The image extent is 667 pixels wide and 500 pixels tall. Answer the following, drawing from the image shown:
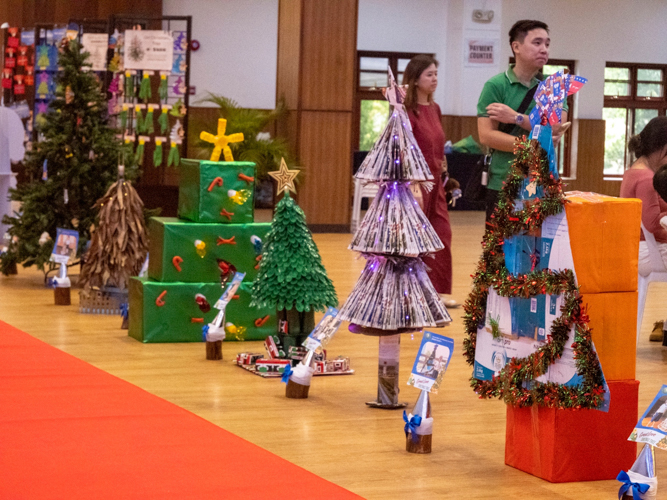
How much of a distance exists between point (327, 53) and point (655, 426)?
8.58m

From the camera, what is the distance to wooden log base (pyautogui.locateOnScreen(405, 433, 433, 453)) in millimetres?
3439

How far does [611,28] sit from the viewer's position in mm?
17859

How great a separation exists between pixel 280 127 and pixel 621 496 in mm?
8923

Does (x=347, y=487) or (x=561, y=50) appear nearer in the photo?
(x=347, y=487)

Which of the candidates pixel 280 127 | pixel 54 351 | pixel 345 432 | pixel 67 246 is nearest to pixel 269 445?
pixel 345 432

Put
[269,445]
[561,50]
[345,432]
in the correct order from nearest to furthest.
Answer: [269,445] < [345,432] < [561,50]

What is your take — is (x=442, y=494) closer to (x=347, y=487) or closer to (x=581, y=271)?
(x=347, y=487)

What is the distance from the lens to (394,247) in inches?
153

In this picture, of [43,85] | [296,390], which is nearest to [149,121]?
[43,85]

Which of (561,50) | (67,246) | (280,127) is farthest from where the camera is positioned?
(561,50)

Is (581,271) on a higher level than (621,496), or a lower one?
higher

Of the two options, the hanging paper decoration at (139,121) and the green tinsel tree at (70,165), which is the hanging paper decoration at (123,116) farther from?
the green tinsel tree at (70,165)

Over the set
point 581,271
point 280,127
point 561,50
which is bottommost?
point 581,271

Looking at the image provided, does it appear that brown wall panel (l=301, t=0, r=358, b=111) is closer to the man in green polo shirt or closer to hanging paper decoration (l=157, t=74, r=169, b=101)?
hanging paper decoration (l=157, t=74, r=169, b=101)
